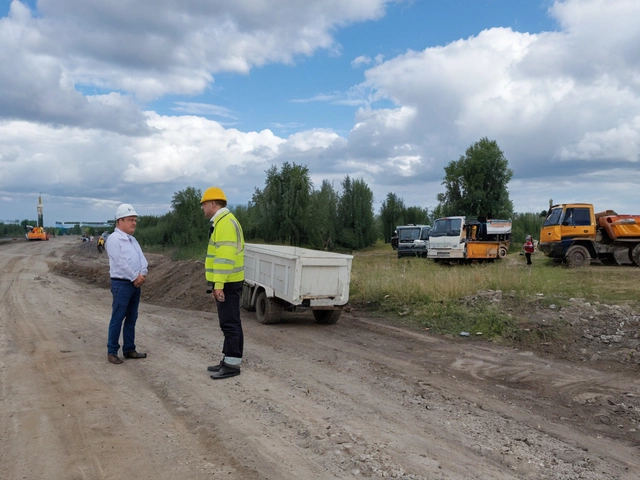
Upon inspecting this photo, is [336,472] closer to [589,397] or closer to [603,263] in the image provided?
[589,397]

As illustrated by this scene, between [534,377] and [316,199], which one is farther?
[316,199]

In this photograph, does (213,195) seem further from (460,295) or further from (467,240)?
(467,240)

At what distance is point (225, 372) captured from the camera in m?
6.25

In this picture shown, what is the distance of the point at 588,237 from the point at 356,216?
32992mm

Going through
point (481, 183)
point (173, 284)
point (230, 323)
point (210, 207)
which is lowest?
point (173, 284)

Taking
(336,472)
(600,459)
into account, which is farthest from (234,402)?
(600,459)

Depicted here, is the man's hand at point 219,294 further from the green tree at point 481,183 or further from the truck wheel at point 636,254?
the green tree at point 481,183

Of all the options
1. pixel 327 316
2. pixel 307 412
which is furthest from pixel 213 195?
pixel 327 316

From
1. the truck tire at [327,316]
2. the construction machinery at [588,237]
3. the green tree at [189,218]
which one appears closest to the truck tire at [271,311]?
the truck tire at [327,316]

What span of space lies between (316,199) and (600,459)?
41738 millimetres

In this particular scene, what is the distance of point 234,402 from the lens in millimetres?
5367

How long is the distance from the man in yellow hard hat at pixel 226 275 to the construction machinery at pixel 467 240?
70.7ft

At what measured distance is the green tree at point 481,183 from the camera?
53094mm

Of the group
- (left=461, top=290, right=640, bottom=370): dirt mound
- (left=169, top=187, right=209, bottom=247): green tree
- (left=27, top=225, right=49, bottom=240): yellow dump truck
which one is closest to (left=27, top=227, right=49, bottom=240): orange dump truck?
(left=27, top=225, right=49, bottom=240): yellow dump truck
